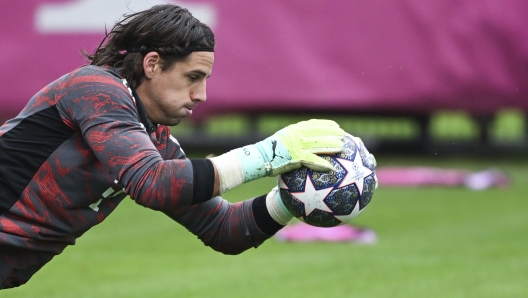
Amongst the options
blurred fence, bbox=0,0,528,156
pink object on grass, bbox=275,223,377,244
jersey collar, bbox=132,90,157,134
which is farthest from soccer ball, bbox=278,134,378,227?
blurred fence, bbox=0,0,528,156

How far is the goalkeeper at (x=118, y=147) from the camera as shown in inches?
146

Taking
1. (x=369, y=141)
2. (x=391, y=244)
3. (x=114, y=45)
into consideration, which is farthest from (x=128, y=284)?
(x=369, y=141)

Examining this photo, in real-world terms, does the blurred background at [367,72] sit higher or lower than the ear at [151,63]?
lower

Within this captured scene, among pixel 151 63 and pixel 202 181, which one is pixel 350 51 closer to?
pixel 151 63

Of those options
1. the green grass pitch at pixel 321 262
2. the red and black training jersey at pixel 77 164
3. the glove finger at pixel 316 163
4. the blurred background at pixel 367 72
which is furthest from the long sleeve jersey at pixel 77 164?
the blurred background at pixel 367 72

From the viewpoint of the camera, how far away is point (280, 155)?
3.85m

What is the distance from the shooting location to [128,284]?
7.37m

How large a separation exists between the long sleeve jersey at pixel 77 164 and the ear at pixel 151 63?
129 mm

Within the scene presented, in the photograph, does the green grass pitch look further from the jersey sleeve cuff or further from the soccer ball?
the jersey sleeve cuff

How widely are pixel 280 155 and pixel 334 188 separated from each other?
1.11ft

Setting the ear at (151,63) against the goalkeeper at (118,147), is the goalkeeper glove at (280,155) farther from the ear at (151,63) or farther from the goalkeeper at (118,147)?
the ear at (151,63)

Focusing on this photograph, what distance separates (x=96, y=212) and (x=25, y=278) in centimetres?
50

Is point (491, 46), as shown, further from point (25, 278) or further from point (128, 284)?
point (25, 278)

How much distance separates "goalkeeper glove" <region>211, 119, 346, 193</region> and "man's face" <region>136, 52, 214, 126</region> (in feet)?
1.21
